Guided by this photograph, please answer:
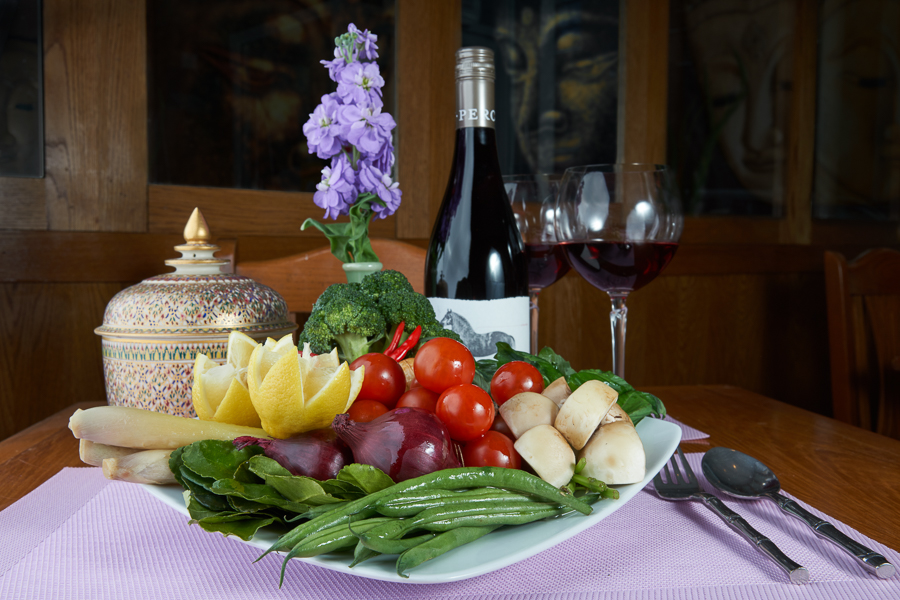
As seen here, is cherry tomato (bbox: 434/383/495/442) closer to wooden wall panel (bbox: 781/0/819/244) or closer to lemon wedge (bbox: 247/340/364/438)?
lemon wedge (bbox: 247/340/364/438)

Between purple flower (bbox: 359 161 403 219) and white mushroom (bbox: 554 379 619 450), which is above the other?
purple flower (bbox: 359 161 403 219)

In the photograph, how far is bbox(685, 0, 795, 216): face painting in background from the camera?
258cm

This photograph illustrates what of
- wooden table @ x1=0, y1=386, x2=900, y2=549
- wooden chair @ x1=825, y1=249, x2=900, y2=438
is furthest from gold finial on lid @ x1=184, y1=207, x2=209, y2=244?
wooden chair @ x1=825, y1=249, x2=900, y2=438

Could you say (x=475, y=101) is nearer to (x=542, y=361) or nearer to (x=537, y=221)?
(x=537, y=221)

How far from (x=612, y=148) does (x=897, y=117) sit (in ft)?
4.71

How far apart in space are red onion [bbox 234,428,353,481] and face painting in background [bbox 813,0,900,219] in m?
2.85

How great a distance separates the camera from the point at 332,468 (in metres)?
0.44

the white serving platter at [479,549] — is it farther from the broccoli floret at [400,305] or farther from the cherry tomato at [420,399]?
the broccoli floret at [400,305]

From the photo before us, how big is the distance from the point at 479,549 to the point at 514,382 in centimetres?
21

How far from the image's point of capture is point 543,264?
982 millimetres

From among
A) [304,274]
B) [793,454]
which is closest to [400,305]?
[793,454]

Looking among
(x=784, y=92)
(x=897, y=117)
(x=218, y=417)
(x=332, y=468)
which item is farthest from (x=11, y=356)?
(x=897, y=117)

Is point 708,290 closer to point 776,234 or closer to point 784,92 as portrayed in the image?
point 776,234

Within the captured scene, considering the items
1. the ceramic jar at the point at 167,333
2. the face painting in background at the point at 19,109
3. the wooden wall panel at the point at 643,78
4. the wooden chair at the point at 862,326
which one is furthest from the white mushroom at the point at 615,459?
the wooden wall panel at the point at 643,78
